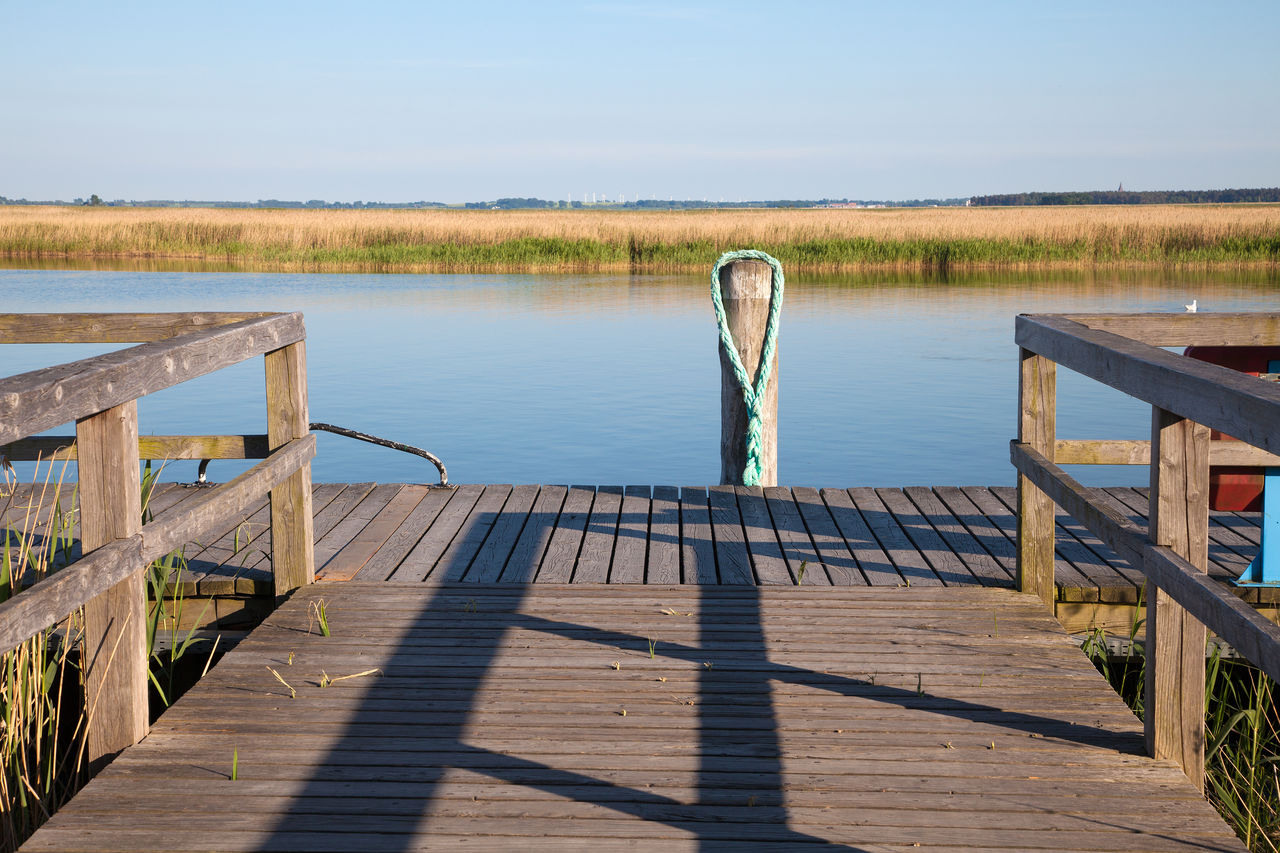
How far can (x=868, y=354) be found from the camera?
639 inches

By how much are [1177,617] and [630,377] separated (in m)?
11.7

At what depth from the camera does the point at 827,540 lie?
17.1 feet

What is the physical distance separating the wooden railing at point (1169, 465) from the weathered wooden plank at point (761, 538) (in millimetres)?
964

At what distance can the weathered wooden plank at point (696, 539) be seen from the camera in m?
4.71

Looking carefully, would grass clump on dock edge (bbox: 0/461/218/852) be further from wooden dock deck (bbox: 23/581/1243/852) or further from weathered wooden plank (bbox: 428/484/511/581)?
weathered wooden plank (bbox: 428/484/511/581)

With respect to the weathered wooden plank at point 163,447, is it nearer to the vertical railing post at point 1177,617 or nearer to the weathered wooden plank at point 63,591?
the weathered wooden plank at point 63,591

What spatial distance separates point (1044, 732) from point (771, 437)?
3457 mm

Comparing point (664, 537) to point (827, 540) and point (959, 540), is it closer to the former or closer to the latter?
point (827, 540)

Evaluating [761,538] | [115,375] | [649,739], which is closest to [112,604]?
[115,375]

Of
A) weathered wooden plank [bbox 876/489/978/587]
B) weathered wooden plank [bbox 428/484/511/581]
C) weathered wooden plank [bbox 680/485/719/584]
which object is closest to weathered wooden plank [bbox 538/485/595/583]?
weathered wooden plank [bbox 428/484/511/581]

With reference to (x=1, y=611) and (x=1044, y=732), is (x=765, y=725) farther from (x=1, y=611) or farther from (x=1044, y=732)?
(x=1, y=611)

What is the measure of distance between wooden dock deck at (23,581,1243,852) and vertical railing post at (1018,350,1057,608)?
14cm

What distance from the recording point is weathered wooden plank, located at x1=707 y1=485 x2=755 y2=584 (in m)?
4.70

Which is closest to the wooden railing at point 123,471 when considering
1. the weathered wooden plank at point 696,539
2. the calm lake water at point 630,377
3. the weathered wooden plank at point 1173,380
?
Result: the weathered wooden plank at point 696,539
